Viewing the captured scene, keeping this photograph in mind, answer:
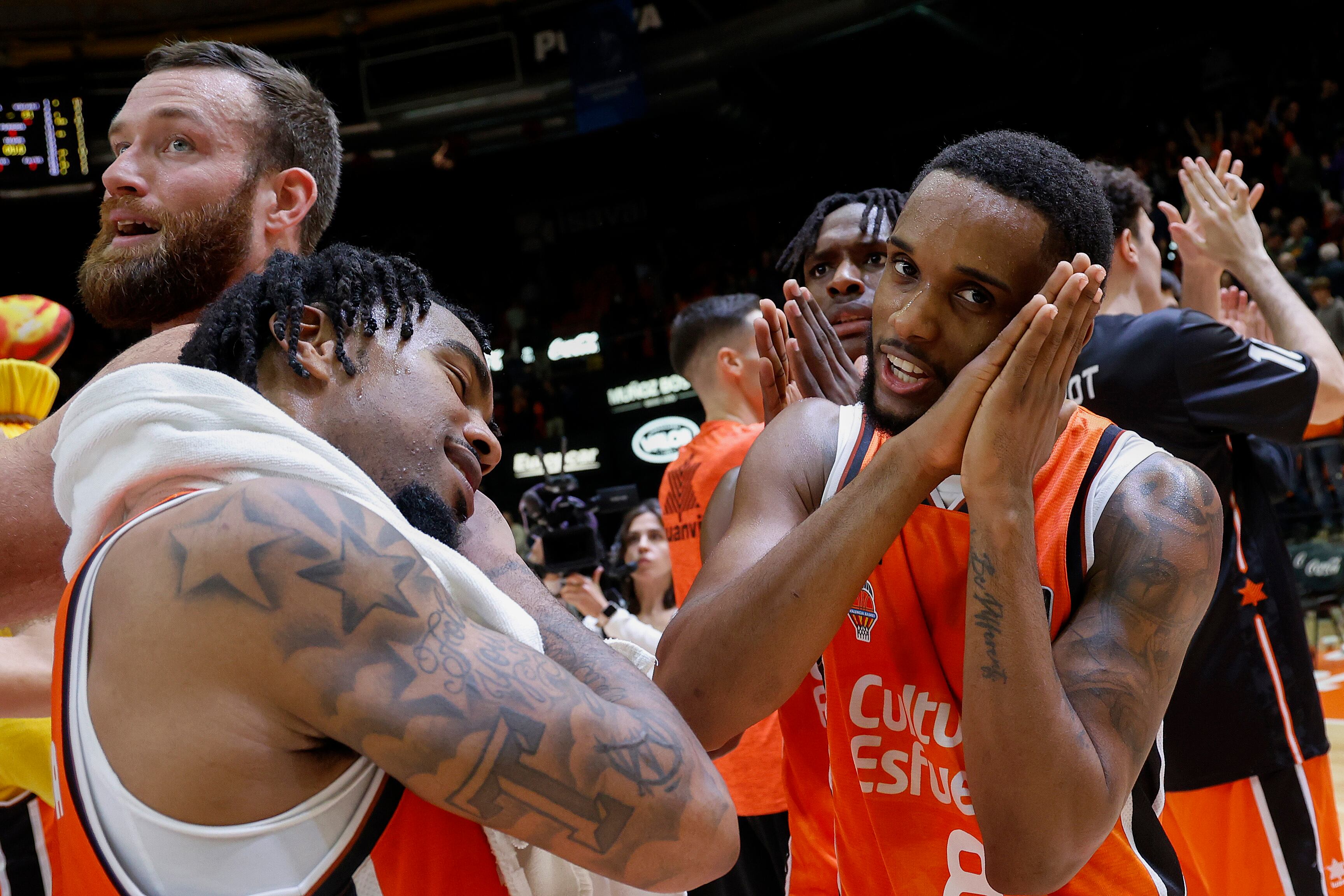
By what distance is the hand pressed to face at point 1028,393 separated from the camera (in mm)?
1438

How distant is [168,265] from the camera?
1.94m

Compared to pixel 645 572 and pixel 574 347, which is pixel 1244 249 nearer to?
pixel 645 572

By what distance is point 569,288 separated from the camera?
16.4m

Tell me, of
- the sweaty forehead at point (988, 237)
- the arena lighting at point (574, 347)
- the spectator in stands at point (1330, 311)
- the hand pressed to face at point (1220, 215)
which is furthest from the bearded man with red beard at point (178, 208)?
the arena lighting at point (574, 347)

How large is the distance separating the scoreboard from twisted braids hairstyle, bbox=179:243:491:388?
1142 centimetres

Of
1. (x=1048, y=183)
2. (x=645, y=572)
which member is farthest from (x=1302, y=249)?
(x=1048, y=183)

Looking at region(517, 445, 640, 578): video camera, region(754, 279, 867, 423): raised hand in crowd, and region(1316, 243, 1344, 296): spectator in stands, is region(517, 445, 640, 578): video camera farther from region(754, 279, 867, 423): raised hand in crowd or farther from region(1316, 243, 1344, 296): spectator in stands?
region(1316, 243, 1344, 296): spectator in stands

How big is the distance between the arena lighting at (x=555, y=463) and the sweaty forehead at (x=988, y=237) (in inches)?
486

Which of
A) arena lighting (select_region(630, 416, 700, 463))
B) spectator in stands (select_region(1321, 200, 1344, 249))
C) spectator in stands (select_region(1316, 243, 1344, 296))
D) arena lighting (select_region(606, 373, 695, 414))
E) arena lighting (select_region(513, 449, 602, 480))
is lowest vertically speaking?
arena lighting (select_region(513, 449, 602, 480))

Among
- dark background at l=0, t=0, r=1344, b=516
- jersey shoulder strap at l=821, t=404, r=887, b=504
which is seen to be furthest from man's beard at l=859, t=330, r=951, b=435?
dark background at l=0, t=0, r=1344, b=516

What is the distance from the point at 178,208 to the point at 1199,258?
2878 millimetres

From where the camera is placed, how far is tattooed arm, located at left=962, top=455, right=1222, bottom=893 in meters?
1.41

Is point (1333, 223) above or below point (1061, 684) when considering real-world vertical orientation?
below

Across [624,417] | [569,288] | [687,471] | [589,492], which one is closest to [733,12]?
[569,288]
